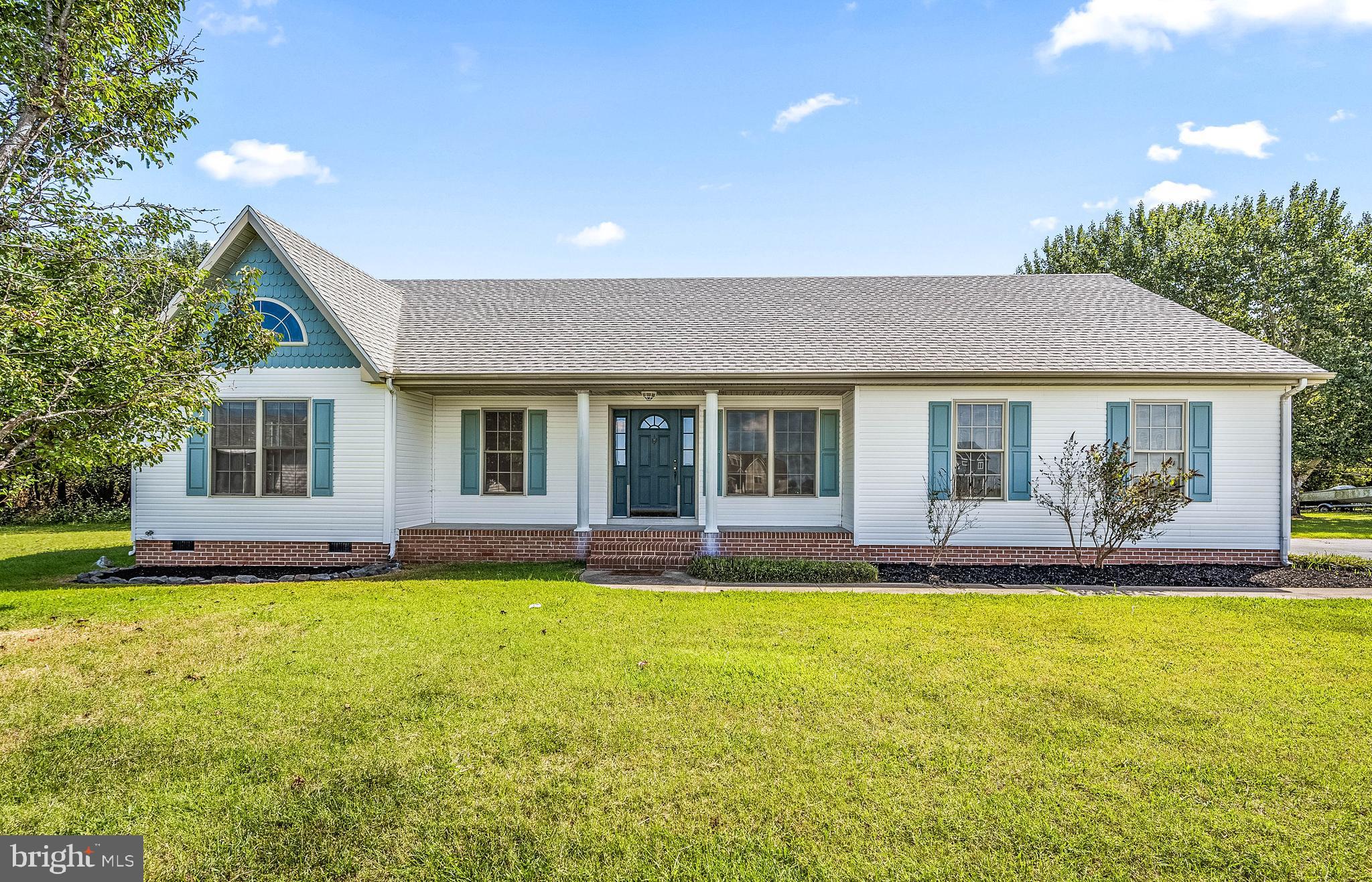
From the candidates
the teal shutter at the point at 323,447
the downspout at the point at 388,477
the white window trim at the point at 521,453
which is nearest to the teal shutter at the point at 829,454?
the white window trim at the point at 521,453

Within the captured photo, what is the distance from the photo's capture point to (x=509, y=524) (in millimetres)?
12445

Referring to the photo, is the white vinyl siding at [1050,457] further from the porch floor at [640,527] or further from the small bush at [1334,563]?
the porch floor at [640,527]

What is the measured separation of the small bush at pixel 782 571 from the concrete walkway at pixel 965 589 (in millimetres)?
281

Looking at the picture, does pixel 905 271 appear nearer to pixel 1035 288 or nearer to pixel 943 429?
pixel 1035 288

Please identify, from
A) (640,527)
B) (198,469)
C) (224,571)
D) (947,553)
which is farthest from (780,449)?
(198,469)

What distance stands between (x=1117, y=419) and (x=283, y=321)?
1403 centimetres

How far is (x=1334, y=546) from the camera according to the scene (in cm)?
1378

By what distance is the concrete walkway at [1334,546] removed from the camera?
12.7 metres

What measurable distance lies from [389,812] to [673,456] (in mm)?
9828

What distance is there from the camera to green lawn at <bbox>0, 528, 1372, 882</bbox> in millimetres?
3014

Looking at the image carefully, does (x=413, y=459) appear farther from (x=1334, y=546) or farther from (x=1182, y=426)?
(x=1334, y=546)

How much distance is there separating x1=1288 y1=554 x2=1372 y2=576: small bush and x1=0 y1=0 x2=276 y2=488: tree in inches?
624

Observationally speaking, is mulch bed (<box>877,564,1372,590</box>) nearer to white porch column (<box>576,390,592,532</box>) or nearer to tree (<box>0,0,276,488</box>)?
white porch column (<box>576,390,592,532</box>)

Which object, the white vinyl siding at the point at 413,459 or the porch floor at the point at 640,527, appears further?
the white vinyl siding at the point at 413,459
